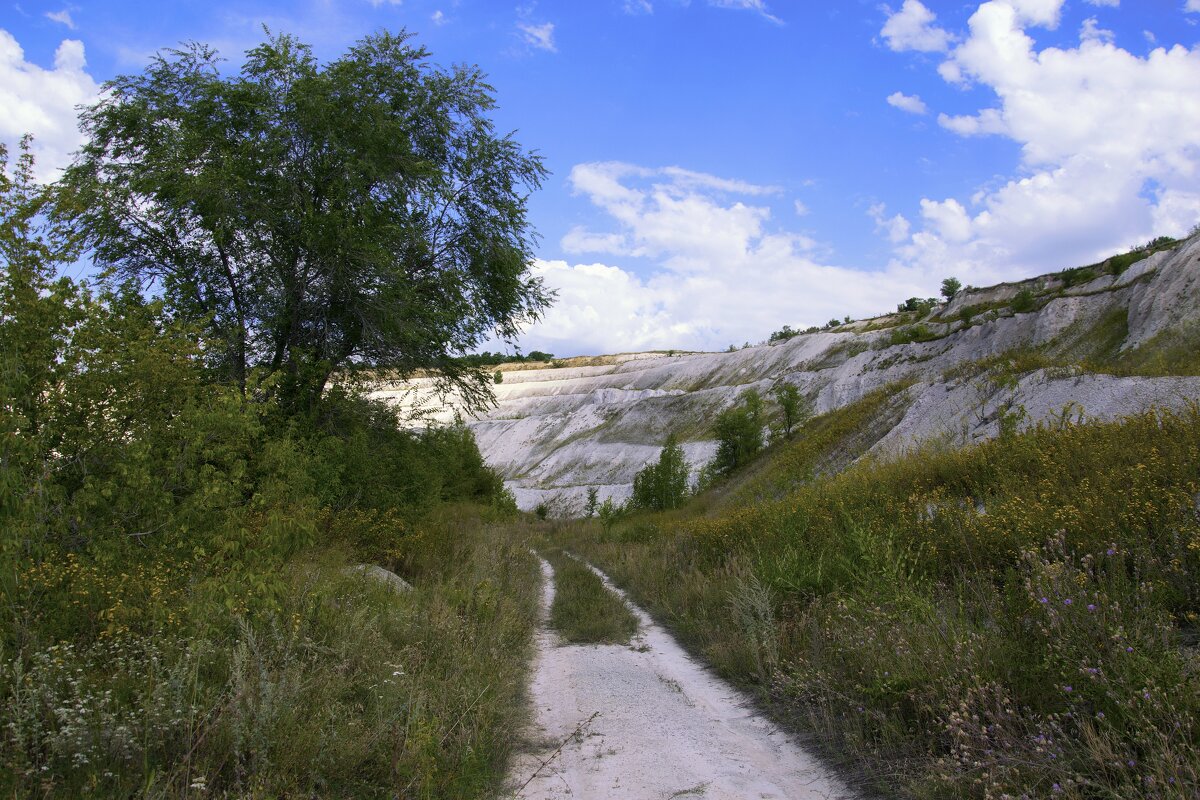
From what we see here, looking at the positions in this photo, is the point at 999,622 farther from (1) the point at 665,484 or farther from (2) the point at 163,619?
(1) the point at 665,484

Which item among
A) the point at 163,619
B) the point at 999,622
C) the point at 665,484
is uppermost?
the point at 163,619

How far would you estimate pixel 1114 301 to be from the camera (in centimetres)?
3200

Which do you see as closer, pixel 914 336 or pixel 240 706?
pixel 240 706

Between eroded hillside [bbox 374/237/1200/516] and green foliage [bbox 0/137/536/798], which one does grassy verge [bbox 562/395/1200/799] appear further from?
eroded hillside [bbox 374/237/1200/516]

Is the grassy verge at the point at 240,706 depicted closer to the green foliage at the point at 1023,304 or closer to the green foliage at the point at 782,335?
the green foliage at the point at 1023,304

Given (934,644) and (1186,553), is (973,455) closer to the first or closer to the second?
(1186,553)

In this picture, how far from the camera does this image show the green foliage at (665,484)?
3425 centimetres

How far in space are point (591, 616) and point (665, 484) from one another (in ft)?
83.0

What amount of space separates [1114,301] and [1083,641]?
1442 inches

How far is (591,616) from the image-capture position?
981 cm

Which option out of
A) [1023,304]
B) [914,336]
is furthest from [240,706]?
[914,336]

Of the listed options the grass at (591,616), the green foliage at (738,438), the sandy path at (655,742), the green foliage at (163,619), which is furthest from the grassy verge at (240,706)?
the green foliage at (738,438)

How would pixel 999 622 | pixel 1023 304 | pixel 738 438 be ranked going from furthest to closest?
pixel 738 438 < pixel 1023 304 < pixel 999 622

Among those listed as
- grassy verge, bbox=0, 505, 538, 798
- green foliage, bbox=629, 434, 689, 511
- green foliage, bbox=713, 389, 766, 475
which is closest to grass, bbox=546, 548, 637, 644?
grassy verge, bbox=0, 505, 538, 798
